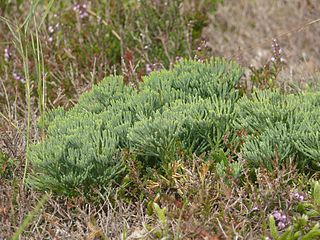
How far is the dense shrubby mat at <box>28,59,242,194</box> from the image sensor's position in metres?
3.29

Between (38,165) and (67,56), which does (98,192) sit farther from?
(67,56)

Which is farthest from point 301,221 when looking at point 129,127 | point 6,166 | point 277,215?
point 6,166

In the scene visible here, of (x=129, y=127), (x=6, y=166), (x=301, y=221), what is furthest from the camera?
(x=6, y=166)

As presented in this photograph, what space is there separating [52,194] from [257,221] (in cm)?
102

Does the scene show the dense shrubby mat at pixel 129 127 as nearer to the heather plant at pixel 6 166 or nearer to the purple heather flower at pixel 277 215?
the heather plant at pixel 6 166

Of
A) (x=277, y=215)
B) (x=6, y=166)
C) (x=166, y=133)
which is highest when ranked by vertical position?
(x=166, y=133)

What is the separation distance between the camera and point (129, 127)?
3.43 m

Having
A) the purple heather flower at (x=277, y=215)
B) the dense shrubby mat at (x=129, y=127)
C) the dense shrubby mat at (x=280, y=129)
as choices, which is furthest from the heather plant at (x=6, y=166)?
the purple heather flower at (x=277, y=215)

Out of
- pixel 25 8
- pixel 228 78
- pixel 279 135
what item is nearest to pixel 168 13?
pixel 25 8

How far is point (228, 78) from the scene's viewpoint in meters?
3.84

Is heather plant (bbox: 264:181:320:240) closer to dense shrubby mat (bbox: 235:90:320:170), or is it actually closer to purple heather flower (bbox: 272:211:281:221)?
purple heather flower (bbox: 272:211:281:221)

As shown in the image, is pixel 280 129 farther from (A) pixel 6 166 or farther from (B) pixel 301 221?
(A) pixel 6 166

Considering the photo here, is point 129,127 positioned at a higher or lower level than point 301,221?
higher

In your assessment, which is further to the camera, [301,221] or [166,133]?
[166,133]
